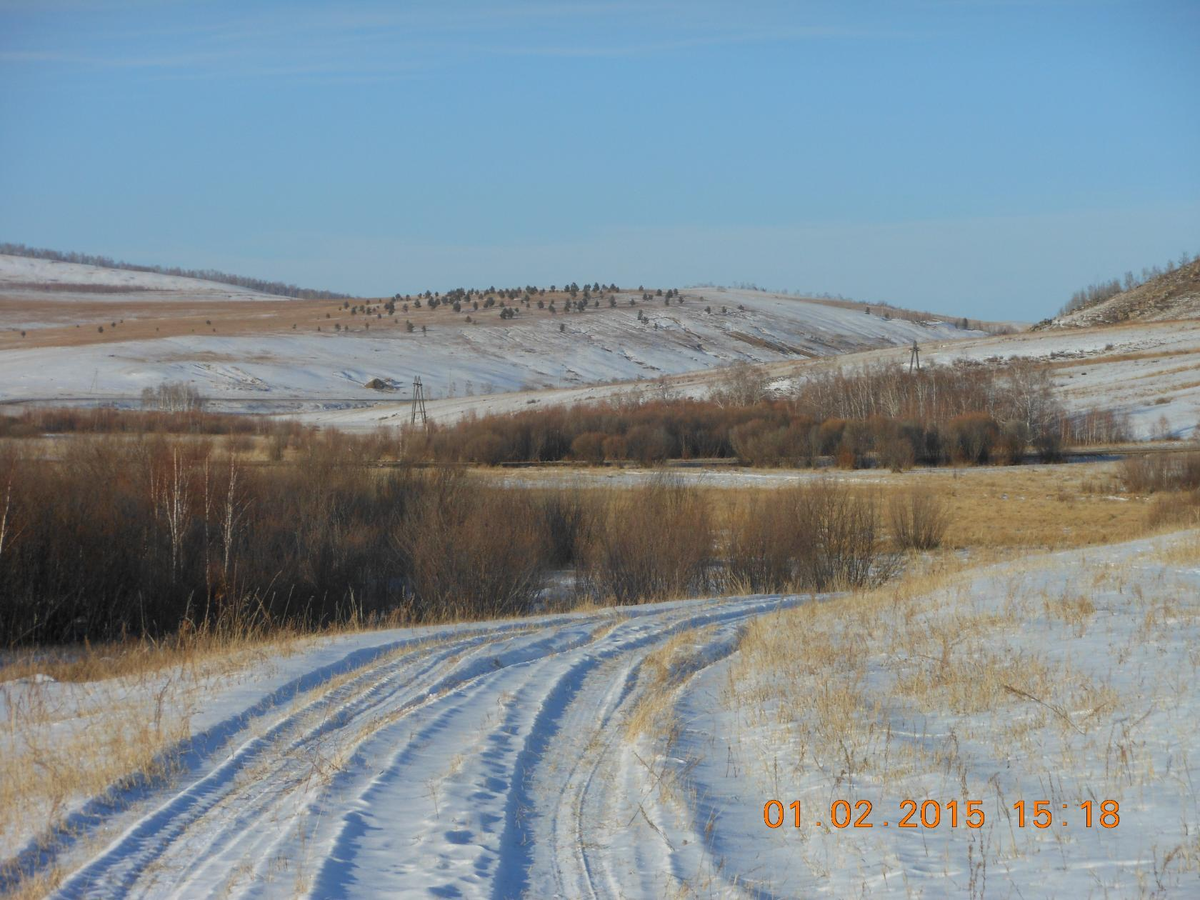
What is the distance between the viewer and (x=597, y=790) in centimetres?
694

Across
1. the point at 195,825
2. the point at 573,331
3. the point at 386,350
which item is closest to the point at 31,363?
the point at 386,350

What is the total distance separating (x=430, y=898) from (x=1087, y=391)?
215 feet

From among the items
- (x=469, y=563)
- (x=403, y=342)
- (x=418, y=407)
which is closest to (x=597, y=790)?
(x=469, y=563)

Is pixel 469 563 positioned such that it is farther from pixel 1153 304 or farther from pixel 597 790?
pixel 1153 304

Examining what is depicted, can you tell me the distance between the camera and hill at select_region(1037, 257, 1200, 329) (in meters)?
96.8

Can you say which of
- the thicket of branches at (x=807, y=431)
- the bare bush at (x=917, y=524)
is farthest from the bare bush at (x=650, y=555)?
the thicket of branches at (x=807, y=431)

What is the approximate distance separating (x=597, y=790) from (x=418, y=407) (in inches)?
2709

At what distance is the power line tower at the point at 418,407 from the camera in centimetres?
5870

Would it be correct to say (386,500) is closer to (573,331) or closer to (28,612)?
(28,612)

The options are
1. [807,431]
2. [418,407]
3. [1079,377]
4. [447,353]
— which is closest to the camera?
[807,431]

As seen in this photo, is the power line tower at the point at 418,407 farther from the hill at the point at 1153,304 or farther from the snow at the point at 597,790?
the hill at the point at 1153,304

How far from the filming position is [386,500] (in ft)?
85.3

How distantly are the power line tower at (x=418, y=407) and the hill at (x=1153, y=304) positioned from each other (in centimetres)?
6193

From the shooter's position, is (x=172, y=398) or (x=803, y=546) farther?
(x=172, y=398)
